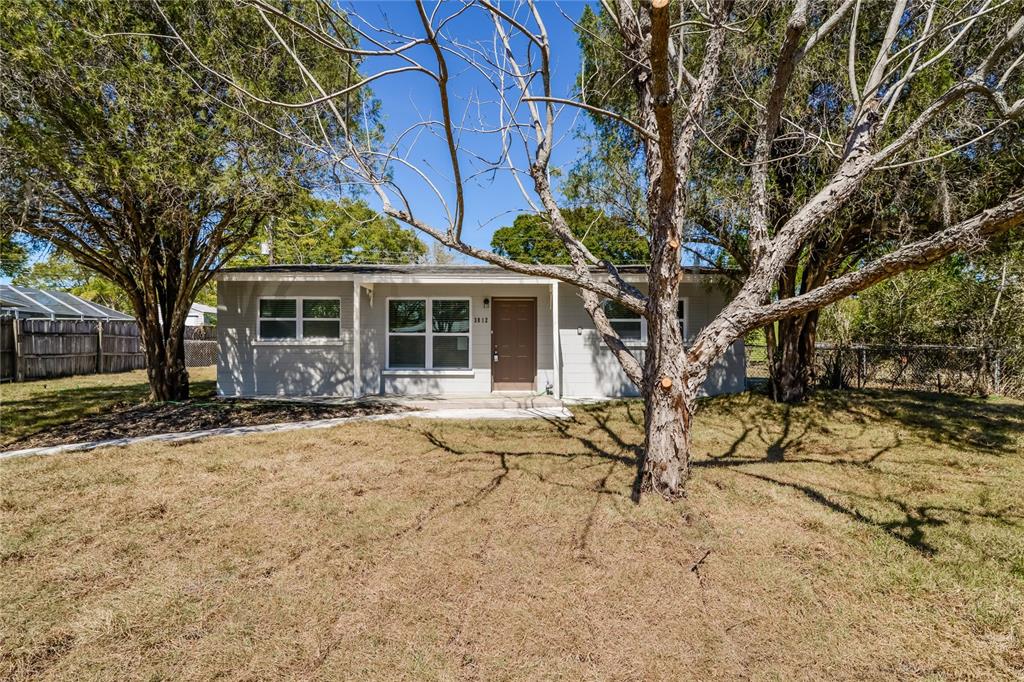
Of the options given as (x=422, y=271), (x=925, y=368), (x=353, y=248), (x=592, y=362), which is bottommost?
(x=925, y=368)

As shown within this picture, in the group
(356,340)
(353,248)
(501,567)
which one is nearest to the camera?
(501,567)

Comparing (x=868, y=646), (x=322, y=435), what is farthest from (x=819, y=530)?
(x=322, y=435)

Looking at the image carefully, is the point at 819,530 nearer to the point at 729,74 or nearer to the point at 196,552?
the point at 196,552

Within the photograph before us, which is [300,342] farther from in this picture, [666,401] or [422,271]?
[666,401]

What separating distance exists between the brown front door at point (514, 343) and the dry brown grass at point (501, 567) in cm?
473

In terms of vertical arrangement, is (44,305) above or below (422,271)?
below

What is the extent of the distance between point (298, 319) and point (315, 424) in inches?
151

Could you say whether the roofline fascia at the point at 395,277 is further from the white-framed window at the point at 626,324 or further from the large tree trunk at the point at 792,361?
the large tree trunk at the point at 792,361

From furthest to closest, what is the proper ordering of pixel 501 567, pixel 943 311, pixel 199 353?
pixel 199 353
pixel 943 311
pixel 501 567

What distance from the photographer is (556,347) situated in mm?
9578

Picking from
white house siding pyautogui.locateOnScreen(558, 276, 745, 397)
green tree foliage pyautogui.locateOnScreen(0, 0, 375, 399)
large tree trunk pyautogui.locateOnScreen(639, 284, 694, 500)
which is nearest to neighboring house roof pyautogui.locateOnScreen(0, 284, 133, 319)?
green tree foliage pyautogui.locateOnScreen(0, 0, 375, 399)

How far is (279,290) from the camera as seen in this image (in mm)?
9805

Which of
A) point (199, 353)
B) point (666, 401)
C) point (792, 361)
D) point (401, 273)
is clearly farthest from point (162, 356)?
point (792, 361)

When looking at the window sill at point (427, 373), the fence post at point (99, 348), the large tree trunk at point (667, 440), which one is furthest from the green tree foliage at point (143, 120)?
the fence post at point (99, 348)
